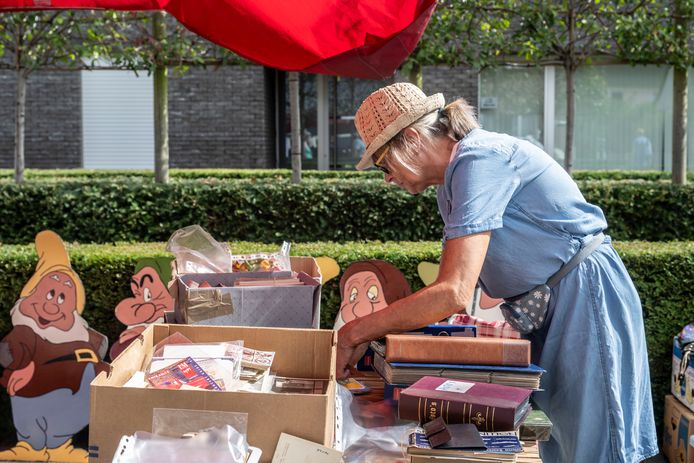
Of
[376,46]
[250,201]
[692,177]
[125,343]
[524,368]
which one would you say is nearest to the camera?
[524,368]

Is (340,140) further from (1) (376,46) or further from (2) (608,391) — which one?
(2) (608,391)

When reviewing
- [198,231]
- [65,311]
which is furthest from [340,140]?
[198,231]

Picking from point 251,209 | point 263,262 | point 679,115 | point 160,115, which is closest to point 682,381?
point 263,262

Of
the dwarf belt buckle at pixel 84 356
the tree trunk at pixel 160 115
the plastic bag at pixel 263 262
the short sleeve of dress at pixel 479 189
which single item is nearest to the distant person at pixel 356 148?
the tree trunk at pixel 160 115

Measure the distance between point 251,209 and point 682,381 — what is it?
4.33 metres

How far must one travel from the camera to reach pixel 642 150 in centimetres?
1544

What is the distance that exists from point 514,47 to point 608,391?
738 cm

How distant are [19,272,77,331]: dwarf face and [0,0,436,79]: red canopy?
1.81 metres

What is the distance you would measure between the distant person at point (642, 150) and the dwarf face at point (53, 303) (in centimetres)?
1288

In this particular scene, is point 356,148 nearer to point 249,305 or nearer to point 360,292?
point 360,292

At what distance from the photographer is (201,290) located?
261 centimetres

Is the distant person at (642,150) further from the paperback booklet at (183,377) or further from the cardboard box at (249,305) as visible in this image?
the paperback booklet at (183,377)

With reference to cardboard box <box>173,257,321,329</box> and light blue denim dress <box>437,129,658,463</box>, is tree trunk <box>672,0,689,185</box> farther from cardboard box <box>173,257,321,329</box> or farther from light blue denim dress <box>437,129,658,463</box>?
cardboard box <box>173,257,321,329</box>

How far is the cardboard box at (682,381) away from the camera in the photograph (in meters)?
4.35
